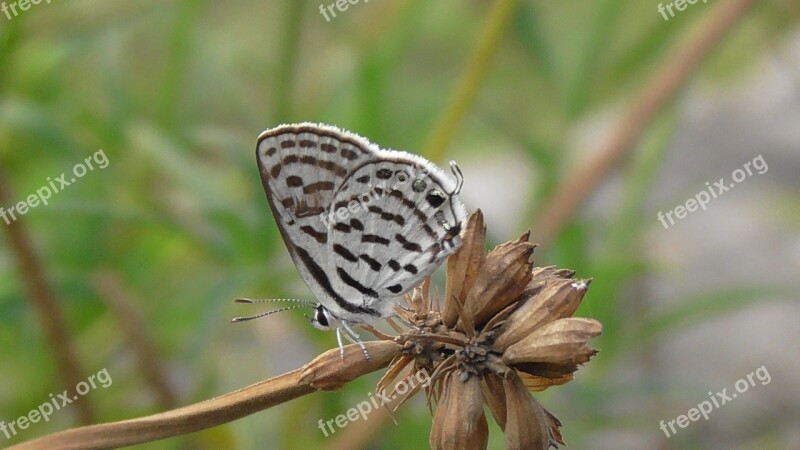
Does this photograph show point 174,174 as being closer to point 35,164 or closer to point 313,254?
point 35,164

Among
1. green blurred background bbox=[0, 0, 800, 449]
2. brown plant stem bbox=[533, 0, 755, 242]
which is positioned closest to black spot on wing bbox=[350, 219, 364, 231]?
green blurred background bbox=[0, 0, 800, 449]

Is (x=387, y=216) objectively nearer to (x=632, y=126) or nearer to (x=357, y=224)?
(x=357, y=224)

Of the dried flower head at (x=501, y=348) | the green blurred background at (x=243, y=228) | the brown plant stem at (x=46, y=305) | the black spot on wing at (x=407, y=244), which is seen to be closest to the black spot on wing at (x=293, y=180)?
the black spot on wing at (x=407, y=244)

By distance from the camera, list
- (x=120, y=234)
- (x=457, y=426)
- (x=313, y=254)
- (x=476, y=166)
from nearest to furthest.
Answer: (x=457, y=426) < (x=313, y=254) < (x=120, y=234) < (x=476, y=166)

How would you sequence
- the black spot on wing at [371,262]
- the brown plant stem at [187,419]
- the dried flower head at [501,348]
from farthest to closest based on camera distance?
the black spot on wing at [371,262] < the dried flower head at [501,348] < the brown plant stem at [187,419]

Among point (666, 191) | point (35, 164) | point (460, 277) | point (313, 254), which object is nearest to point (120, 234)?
point (35, 164)

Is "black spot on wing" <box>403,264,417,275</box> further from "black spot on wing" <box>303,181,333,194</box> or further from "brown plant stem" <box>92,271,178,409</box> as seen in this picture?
"brown plant stem" <box>92,271,178,409</box>

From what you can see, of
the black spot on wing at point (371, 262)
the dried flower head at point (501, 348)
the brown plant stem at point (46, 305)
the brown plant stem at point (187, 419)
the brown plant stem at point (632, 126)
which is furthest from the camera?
the brown plant stem at point (632, 126)

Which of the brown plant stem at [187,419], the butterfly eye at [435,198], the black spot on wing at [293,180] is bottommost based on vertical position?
the brown plant stem at [187,419]

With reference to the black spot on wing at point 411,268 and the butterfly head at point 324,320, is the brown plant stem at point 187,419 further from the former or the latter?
the butterfly head at point 324,320
